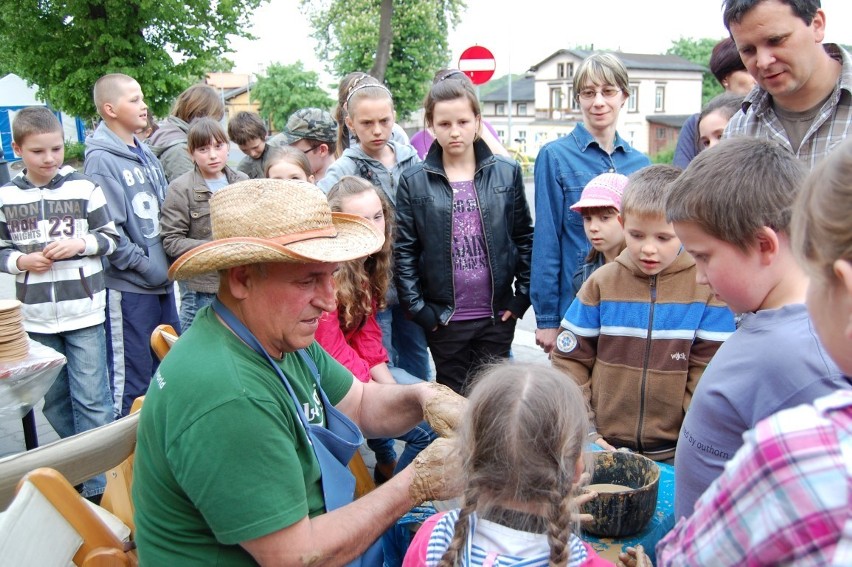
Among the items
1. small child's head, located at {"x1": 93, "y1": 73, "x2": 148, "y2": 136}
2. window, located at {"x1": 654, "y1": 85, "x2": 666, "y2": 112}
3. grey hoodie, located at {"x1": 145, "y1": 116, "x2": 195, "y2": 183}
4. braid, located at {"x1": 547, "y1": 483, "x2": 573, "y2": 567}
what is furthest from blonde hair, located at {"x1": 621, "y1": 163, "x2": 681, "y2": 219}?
window, located at {"x1": 654, "y1": 85, "x2": 666, "y2": 112}

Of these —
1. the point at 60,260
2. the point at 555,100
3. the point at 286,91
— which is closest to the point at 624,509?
the point at 60,260

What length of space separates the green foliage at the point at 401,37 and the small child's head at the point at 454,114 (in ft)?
89.9

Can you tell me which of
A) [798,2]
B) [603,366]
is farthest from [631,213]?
[798,2]

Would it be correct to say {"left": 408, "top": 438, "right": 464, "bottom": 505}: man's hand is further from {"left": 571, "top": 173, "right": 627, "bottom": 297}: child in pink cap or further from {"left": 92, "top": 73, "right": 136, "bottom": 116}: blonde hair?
{"left": 92, "top": 73, "right": 136, "bottom": 116}: blonde hair

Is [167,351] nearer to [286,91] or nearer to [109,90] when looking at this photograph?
[109,90]

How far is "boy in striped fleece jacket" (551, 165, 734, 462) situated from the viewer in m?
2.34

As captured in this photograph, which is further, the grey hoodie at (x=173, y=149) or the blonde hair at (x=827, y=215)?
the grey hoodie at (x=173, y=149)

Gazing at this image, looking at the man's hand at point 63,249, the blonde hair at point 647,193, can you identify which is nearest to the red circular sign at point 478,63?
the man's hand at point 63,249

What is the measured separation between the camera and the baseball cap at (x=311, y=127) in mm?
4996

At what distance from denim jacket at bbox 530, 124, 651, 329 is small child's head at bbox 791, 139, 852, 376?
259cm

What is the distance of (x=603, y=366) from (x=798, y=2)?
4.53 ft

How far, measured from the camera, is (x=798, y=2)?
237cm

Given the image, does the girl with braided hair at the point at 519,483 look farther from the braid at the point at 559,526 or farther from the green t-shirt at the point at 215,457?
the green t-shirt at the point at 215,457

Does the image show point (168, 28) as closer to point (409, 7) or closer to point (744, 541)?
point (409, 7)
